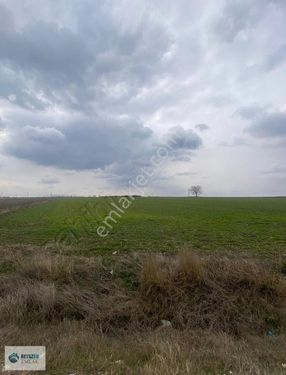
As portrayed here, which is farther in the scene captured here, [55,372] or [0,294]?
[0,294]

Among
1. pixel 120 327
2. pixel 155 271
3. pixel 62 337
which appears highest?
pixel 155 271

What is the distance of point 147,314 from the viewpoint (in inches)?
316

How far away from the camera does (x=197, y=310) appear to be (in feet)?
26.4

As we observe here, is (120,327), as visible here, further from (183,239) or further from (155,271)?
(183,239)

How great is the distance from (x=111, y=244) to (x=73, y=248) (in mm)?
2244

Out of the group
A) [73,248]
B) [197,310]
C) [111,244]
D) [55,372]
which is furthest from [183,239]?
[55,372]

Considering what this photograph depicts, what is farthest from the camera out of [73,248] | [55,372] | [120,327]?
[73,248]

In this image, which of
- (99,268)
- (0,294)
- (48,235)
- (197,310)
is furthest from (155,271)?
(48,235)

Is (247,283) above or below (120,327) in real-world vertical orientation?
above

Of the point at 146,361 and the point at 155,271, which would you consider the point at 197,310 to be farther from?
the point at 146,361

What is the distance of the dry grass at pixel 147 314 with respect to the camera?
4.83 metres

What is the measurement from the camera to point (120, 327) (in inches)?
297

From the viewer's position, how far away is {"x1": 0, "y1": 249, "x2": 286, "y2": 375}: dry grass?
4828 mm

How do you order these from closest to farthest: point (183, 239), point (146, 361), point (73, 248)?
1. point (146, 361)
2. point (73, 248)
3. point (183, 239)
